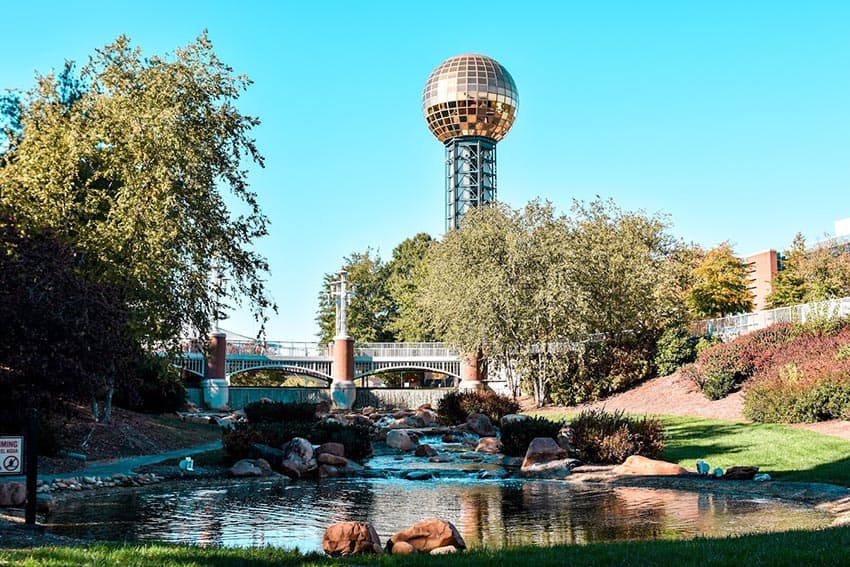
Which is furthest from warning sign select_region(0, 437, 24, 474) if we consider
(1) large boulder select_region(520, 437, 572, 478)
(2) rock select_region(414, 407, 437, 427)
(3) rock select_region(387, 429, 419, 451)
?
(2) rock select_region(414, 407, 437, 427)

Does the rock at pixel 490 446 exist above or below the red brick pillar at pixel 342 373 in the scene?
below

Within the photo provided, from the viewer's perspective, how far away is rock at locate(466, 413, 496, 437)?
3195 cm

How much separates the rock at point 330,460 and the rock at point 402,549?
11.5m

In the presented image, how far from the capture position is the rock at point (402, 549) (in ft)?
32.2

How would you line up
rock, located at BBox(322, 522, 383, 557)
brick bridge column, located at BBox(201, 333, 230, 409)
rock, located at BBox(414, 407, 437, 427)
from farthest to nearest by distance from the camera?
brick bridge column, located at BBox(201, 333, 230, 409)
rock, located at BBox(414, 407, 437, 427)
rock, located at BBox(322, 522, 383, 557)

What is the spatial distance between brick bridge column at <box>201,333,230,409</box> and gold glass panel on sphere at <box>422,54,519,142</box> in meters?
52.1

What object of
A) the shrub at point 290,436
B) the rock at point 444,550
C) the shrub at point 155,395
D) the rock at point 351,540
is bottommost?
the rock at point 444,550

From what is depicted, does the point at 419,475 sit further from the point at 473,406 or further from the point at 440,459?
the point at 473,406

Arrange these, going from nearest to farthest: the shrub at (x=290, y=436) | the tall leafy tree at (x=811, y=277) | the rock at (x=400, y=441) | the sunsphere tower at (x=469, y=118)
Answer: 1. the shrub at (x=290, y=436)
2. the rock at (x=400, y=441)
3. the tall leafy tree at (x=811, y=277)
4. the sunsphere tower at (x=469, y=118)

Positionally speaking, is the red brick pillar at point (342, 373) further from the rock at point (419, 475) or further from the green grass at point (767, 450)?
the rock at point (419, 475)

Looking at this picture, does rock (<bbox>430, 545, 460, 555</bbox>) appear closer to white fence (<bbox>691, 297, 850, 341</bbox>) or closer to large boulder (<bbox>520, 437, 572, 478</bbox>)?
large boulder (<bbox>520, 437, 572, 478</bbox>)

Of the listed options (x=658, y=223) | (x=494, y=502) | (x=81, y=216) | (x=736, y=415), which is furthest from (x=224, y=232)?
(x=658, y=223)

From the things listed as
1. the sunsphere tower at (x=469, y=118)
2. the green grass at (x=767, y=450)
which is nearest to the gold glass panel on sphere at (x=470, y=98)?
the sunsphere tower at (x=469, y=118)

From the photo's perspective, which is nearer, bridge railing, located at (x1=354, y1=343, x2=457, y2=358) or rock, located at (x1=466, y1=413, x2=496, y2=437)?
rock, located at (x1=466, y1=413, x2=496, y2=437)
